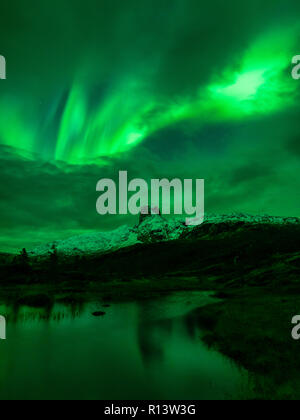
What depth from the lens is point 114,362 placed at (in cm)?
2938

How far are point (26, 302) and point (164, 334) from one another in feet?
145

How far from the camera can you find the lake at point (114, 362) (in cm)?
2261

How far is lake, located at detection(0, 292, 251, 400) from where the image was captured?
2261 cm

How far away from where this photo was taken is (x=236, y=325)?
39.2m

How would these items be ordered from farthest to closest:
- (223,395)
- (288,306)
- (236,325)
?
1. (288,306)
2. (236,325)
3. (223,395)

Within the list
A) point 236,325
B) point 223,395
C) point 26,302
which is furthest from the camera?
point 26,302

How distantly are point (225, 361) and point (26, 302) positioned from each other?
56.8m
